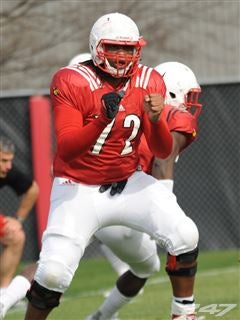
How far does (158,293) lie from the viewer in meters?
9.36

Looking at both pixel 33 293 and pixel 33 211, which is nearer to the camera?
pixel 33 293

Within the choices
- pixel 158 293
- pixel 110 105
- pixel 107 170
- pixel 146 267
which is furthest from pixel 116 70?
pixel 158 293

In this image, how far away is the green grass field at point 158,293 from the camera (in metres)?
7.80

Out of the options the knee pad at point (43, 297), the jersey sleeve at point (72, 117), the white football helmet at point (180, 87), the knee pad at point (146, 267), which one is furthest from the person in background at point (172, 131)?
the knee pad at point (43, 297)

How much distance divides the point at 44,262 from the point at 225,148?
6.85 metres

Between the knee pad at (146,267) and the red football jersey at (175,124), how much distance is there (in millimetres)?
523

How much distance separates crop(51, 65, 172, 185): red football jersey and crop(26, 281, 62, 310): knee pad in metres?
0.63

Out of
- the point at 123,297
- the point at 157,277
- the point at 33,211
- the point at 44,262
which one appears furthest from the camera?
the point at 33,211

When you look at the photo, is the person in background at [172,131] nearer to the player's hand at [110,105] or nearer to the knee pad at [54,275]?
the knee pad at [54,275]

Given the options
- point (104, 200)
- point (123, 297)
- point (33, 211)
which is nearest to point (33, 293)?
point (104, 200)

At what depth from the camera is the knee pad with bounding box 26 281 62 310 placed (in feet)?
19.6

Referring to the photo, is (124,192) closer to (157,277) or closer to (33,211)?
(157,277)

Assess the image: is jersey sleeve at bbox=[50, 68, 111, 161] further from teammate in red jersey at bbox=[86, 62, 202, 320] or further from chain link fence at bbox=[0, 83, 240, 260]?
chain link fence at bbox=[0, 83, 240, 260]

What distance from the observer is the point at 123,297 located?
7.25 m
